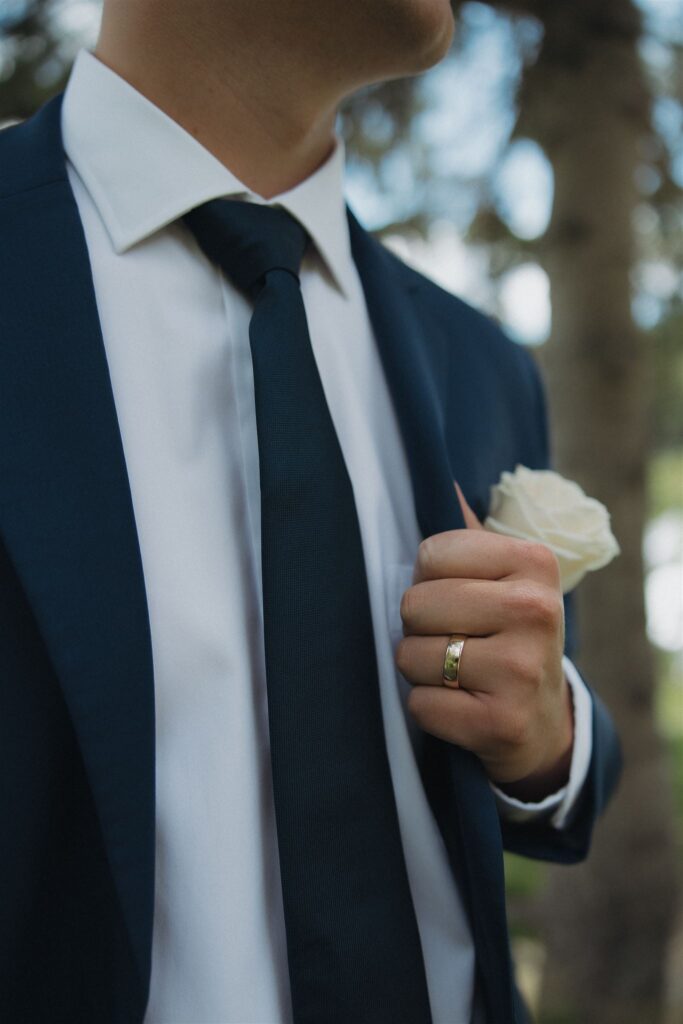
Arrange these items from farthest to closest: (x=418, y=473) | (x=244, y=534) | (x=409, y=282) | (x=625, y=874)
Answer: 1. (x=625, y=874)
2. (x=409, y=282)
3. (x=418, y=473)
4. (x=244, y=534)

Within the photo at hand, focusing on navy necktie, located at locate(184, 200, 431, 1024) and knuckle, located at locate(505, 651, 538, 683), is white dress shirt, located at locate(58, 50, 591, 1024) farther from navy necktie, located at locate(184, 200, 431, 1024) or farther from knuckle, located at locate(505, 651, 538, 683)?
knuckle, located at locate(505, 651, 538, 683)

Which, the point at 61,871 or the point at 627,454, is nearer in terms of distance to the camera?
the point at 61,871

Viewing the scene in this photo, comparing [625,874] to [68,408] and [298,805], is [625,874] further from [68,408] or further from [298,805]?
[68,408]

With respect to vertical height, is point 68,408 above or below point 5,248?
below

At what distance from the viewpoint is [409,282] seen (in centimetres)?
161

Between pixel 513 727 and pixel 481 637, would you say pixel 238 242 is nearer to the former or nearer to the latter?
pixel 481 637

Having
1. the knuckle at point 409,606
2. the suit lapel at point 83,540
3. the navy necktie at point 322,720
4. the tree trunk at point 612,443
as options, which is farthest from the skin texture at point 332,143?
the tree trunk at point 612,443

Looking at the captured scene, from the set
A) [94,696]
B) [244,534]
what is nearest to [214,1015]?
[94,696]

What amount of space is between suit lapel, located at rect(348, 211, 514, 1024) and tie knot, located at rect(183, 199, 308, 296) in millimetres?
253

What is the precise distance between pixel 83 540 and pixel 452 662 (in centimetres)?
49

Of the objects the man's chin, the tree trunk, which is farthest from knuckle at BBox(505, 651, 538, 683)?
the tree trunk

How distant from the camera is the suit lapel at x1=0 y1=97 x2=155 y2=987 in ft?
2.85

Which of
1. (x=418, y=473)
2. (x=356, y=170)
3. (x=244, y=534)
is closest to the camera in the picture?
(x=244, y=534)

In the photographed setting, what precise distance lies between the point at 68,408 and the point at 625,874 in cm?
312
